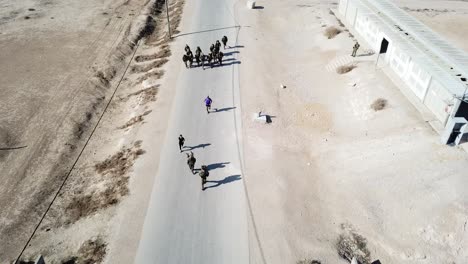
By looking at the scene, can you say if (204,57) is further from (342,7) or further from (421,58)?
(342,7)

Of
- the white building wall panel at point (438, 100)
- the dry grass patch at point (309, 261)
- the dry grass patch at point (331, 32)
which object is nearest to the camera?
the dry grass patch at point (309, 261)

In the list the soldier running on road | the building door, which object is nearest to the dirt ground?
the building door

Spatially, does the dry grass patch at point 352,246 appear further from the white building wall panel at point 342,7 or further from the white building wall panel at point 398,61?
the white building wall panel at point 342,7

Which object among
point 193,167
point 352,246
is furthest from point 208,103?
point 352,246

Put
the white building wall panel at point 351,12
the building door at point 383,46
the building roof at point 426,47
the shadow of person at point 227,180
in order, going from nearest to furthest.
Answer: the shadow of person at point 227,180 → the building roof at point 426,47 → the building door at point 383,46 → the white building wall panel at point 351,12

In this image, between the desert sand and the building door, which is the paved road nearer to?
the desert sand

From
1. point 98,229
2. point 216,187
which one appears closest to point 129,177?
point 98,229

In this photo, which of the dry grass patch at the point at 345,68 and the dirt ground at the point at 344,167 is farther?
the dry grass patch at the point at 345,68

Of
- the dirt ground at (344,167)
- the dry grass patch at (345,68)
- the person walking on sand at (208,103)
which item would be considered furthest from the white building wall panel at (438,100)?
the person walking on sand at (208,103)

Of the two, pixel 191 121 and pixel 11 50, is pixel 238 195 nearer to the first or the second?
pixel 191 121
